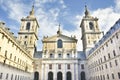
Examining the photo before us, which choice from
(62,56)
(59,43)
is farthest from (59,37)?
(62,56)

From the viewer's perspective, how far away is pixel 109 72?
27.5 m

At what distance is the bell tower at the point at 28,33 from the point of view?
156 feet

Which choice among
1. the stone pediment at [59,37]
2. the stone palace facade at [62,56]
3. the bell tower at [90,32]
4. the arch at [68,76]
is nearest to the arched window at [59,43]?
the stone palace facade at [62,56]

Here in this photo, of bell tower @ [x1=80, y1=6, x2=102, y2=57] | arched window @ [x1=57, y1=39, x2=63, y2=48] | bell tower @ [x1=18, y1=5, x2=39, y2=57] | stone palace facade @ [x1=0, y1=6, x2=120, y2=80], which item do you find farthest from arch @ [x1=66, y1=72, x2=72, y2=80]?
bell tower @ [x1=18, y1=5, x2=39, y2=57]

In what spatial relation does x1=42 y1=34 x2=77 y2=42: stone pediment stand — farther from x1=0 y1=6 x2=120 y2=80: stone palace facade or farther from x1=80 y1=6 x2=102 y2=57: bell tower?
x1=80 y1=6 x2=102 y2=57: bell tower

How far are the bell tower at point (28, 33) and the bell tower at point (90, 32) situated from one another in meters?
22.9

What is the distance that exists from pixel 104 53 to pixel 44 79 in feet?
81.9

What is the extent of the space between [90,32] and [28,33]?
2757 cm

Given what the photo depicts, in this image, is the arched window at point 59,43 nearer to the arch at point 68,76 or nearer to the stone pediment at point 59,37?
the stone pediment at point 59,37

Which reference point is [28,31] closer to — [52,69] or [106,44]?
[52,69]

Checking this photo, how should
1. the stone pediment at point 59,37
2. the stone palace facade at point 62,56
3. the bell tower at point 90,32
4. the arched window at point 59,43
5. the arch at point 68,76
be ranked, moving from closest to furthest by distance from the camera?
the stone palace facade at point 62,56 < the arch at point 68,76 < the bell tower at point 90,32 < the arched window at point 59,43 < the stone pediment at point 59,37

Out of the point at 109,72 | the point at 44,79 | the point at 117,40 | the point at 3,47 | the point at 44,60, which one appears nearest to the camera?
the point at 3,47

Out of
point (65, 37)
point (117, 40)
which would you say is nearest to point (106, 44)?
point (117, 40)

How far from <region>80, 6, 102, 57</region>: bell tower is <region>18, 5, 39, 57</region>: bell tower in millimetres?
22919
